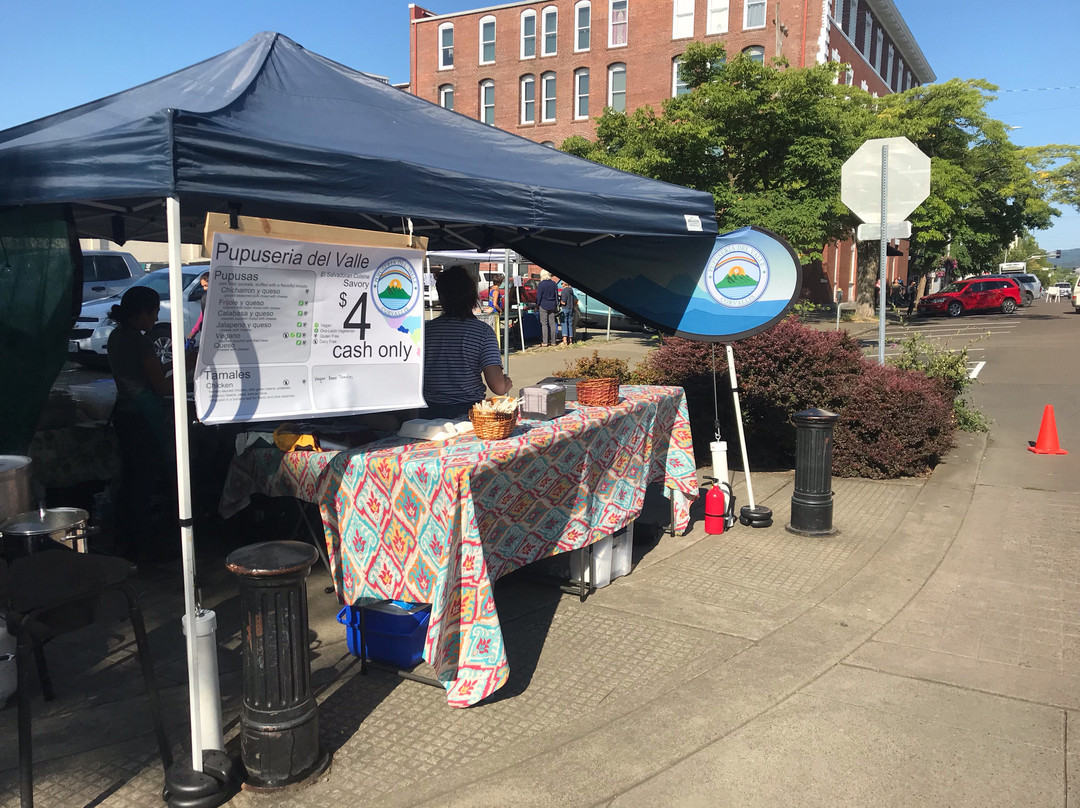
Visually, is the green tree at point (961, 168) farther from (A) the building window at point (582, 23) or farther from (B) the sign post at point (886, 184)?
(B) the sign post at point (886, 184)

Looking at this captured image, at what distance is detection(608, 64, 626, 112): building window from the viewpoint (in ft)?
136

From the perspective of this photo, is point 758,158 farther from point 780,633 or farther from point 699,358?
point 780,633

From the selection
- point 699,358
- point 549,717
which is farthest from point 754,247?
point 549,717

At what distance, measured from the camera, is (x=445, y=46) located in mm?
44844

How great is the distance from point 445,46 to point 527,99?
5579mm

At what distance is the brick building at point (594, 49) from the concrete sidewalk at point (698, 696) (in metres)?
33.7

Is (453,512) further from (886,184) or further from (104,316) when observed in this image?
(104,316)

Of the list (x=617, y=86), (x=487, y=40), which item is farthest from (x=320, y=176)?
(x=487, y=40)

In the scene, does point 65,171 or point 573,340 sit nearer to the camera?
point 65,171

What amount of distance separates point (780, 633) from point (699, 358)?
4.55 metres

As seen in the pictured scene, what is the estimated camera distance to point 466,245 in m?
8.05

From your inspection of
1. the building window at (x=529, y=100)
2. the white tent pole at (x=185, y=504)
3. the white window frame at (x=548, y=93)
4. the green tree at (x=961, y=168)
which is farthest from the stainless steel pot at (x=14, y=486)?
the building window at (x=529, y=100)

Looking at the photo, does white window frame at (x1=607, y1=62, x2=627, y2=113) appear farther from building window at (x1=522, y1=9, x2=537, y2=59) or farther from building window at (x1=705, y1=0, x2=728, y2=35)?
building window at (x1=705, y1=0, x2=728, y2=35)

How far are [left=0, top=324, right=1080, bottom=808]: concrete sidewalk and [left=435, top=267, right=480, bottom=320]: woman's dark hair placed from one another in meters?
1.79
